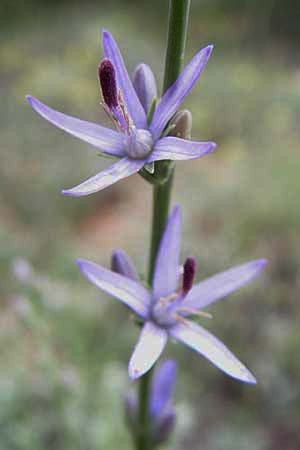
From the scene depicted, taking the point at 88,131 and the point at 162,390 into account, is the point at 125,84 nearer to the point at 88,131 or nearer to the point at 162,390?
the point at 88,131

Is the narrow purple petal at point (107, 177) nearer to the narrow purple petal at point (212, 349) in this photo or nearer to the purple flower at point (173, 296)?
the purple flower at point (173, 296)

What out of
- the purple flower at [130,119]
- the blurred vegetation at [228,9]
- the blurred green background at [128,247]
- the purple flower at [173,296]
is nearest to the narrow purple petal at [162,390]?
the purple flower at [173,296]

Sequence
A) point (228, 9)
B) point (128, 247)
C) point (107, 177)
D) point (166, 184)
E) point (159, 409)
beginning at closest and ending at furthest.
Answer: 1. point (107, 177)
2. point (166, 184)
3. point (159, 409)
4. point (128, 247)
5. point (228, 9)

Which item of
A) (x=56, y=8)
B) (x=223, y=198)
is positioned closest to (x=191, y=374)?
(x=223, y=198)

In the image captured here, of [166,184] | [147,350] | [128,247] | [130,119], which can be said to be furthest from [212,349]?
[128,247]

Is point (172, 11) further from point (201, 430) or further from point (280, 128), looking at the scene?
point (280, 128)
